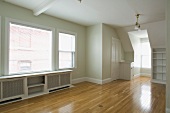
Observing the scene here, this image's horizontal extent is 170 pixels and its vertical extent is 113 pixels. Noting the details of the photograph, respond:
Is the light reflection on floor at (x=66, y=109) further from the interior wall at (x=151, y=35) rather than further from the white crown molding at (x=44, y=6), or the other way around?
the interior wall at (x=151, y=35)

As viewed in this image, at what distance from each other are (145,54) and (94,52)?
396cm

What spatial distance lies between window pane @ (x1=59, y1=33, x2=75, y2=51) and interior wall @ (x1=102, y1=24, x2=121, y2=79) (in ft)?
4.52

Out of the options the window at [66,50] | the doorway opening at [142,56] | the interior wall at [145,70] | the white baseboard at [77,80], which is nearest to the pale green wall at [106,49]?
the white baseboard at [77,80]

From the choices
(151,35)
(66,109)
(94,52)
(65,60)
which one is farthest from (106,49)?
(66,109)

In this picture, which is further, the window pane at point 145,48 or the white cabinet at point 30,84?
the window pane at point 145,48

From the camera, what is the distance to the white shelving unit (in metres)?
5.37

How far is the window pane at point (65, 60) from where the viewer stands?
4.47m

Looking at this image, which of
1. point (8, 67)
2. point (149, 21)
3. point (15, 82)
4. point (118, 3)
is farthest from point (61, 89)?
point (149, 21)

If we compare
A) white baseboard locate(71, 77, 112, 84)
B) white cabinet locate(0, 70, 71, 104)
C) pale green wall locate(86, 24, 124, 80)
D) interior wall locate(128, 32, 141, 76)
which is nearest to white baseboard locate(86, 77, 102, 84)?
white baseboard locate(71, 77, 112, 84)

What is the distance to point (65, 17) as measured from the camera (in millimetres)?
4184

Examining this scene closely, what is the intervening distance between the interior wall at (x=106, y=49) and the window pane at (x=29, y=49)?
7.62 feet

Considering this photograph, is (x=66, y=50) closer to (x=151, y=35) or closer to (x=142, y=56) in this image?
(x=151, y=35)

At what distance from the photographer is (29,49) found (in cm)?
357

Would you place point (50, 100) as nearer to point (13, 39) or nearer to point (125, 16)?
point (13, 39)
